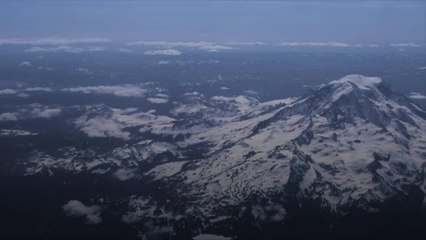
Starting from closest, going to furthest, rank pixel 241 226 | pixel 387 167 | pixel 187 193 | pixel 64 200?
pixel 241 226
pixel 64 200
pixel 187 193
pixel 387 167

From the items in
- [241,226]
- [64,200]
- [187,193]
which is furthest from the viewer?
[187,193]

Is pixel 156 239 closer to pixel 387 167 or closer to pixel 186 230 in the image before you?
pixel 186 230

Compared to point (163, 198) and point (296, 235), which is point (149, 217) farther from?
point (296, 235)

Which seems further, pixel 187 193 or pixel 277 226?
pixel 187 193

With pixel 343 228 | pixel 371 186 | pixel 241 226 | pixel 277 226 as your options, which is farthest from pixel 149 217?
pixel 371 186

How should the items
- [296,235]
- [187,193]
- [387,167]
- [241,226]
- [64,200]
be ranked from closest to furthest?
[296,235], [241,226], [64,200], [187,193], [387,167]

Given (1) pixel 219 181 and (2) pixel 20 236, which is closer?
(2) pixel 20 236

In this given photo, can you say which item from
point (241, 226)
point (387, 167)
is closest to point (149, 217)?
point (241, 226)

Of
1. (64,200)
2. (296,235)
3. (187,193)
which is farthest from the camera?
(187,193)
